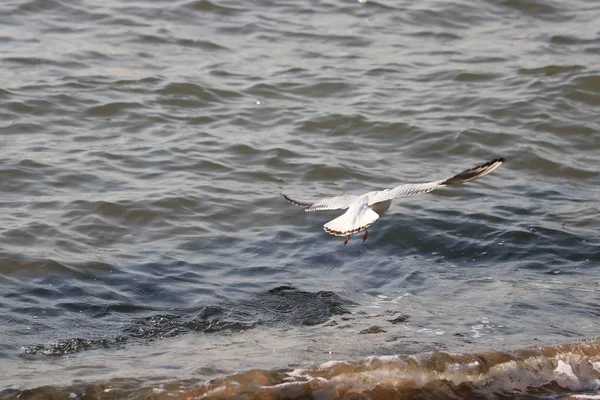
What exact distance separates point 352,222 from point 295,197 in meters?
2.19

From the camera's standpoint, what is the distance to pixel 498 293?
19.8 ft

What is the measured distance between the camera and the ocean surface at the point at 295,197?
4855 mm

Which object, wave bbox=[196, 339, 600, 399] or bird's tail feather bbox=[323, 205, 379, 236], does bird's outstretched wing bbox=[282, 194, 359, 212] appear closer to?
bird's tail feather bbox=[323, 205, 379, 236]

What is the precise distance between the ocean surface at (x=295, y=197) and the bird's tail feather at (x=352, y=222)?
484mm

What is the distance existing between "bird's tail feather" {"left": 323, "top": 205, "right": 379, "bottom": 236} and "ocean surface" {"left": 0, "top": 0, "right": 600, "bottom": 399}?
19.0 inches

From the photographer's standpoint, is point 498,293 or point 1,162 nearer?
point 498,293

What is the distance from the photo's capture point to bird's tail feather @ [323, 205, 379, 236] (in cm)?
571

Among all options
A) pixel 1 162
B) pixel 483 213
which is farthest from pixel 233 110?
pixel 483 213

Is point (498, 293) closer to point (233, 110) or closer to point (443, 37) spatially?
point (233, 110)

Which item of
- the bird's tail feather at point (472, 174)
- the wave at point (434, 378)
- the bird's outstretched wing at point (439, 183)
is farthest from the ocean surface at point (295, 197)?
the bird's tail feather at point (472, 174)

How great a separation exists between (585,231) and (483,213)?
0.79 m

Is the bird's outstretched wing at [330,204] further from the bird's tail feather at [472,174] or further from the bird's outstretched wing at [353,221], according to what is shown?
the bird's tail feather at [472,174]

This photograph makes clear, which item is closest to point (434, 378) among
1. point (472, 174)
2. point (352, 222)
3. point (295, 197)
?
point (472, 174)

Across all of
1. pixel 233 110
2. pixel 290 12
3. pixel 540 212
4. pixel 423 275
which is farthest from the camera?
pixel 290 12
